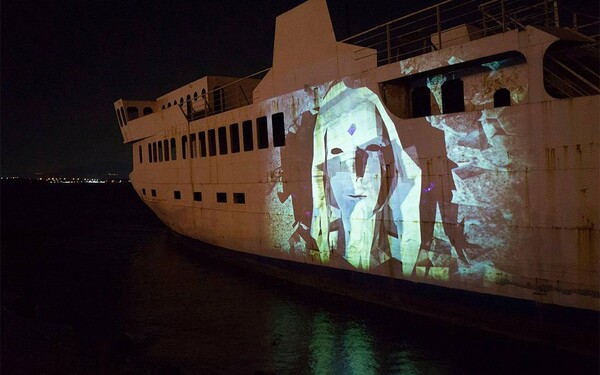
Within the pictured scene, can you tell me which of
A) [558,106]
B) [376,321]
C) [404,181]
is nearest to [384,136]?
[404,181]

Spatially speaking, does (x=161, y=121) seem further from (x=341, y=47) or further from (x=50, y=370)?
(x=50, y=370)

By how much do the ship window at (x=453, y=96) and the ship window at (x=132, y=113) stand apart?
1717 cm

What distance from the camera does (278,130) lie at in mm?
12609

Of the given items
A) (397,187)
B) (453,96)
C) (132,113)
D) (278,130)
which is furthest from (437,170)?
(132,113)

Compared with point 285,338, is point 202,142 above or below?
above

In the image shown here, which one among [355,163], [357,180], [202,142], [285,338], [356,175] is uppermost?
[202,142]

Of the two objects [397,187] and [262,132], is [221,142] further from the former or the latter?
[397,187]

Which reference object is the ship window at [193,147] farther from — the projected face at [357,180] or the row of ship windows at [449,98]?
the row of ship windows at [449,98]

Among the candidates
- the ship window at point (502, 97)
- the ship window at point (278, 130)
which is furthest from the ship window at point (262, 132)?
the ship window at point (502, 97)

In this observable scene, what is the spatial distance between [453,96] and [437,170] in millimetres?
1649

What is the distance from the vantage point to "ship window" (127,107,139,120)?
22266mm

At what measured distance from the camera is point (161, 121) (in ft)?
63.0

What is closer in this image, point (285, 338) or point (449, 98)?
point (449, 98)

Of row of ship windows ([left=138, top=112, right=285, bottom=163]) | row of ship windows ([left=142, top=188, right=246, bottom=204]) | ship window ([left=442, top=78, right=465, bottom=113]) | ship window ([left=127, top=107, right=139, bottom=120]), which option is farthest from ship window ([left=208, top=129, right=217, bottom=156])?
ship window ([left=442, top=78, right=465, bottom=113])
